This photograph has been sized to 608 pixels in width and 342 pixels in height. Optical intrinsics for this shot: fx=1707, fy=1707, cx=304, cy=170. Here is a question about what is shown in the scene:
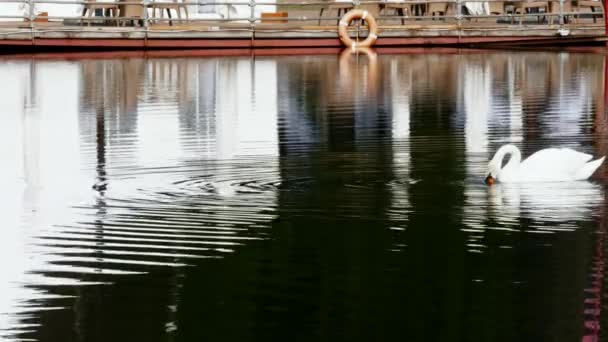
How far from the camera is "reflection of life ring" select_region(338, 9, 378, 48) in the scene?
40.1 meters

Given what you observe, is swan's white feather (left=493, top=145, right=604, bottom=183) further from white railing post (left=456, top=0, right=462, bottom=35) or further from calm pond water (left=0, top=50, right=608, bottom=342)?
white railing post (left=456, top=0, right=462, bottom=35)

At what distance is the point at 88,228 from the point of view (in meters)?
12.9

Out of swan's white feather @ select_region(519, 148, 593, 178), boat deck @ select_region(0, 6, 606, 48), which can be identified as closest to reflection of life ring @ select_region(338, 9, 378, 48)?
boat deck @ select_region(0, 6, 606, 48)

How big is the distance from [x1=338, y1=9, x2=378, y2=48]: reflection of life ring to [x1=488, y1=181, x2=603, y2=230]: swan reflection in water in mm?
25196

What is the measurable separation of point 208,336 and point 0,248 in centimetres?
331

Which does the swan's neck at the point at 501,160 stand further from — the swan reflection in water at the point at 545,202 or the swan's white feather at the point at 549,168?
the swan reflection in water at the point at 545,202

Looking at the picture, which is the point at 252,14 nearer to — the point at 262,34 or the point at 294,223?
the point at 262,34

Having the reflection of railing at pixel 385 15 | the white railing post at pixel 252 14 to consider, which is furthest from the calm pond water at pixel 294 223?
the white railing post at pixel 252 14

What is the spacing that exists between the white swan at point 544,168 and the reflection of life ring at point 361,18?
25063mm

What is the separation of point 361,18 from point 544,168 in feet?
84.0

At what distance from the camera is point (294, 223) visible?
13.0 meters

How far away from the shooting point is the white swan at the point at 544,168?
49.5 feet

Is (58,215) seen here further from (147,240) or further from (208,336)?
(208,336)

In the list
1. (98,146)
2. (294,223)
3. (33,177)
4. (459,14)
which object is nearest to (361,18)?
(459,14)
